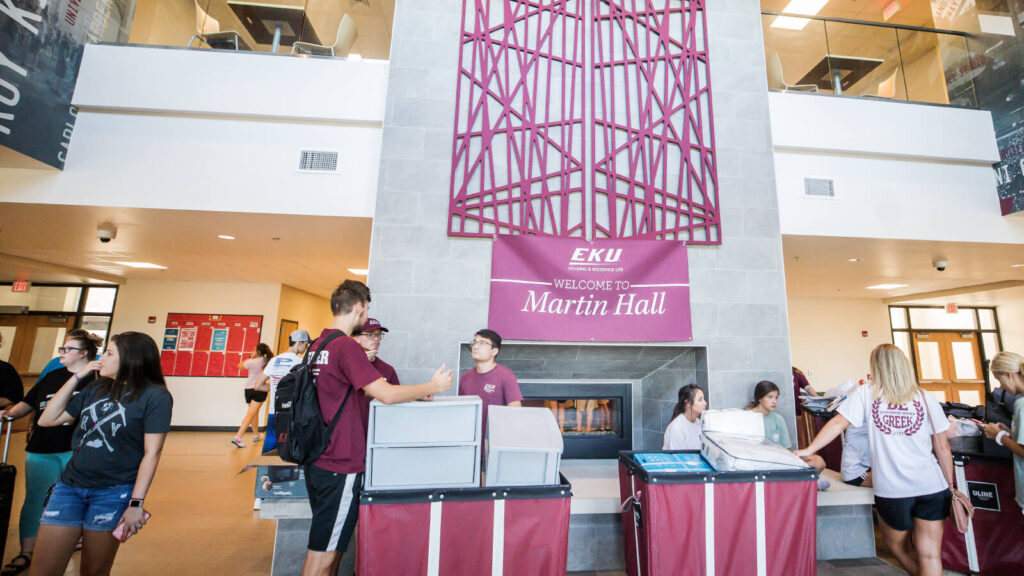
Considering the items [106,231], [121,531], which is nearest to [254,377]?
[106,231]

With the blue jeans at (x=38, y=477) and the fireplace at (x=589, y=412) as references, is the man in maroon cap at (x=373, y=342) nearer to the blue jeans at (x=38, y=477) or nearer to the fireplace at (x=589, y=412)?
the fireplace at (x=589, y=412)

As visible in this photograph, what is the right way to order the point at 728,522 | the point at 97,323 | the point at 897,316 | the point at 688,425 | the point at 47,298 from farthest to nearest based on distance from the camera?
the point at 897,316
the point at 47,298
the point at 97,323
the point at 688,425
the point at 728,522

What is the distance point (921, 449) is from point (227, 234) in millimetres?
5918

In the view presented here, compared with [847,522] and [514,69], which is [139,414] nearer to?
[514,69]

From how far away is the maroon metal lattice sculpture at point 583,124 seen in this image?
12.1 feet

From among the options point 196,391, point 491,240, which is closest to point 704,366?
point 491,240

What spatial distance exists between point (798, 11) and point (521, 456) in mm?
8231

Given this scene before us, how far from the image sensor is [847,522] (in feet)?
9.87

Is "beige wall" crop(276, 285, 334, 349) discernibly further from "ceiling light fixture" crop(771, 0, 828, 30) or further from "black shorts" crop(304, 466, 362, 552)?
"ceiling light fixture" crop(771, 0, 828, 30)

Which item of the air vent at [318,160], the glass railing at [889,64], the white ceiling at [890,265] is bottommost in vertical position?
the white ceiling at [890,265]

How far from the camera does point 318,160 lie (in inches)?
156

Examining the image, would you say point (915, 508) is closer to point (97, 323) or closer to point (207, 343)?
point (207, 343)

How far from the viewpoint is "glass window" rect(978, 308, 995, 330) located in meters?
9.27

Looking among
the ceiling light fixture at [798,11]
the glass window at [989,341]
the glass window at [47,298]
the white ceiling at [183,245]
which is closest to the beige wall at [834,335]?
the glass window at [989,341]
